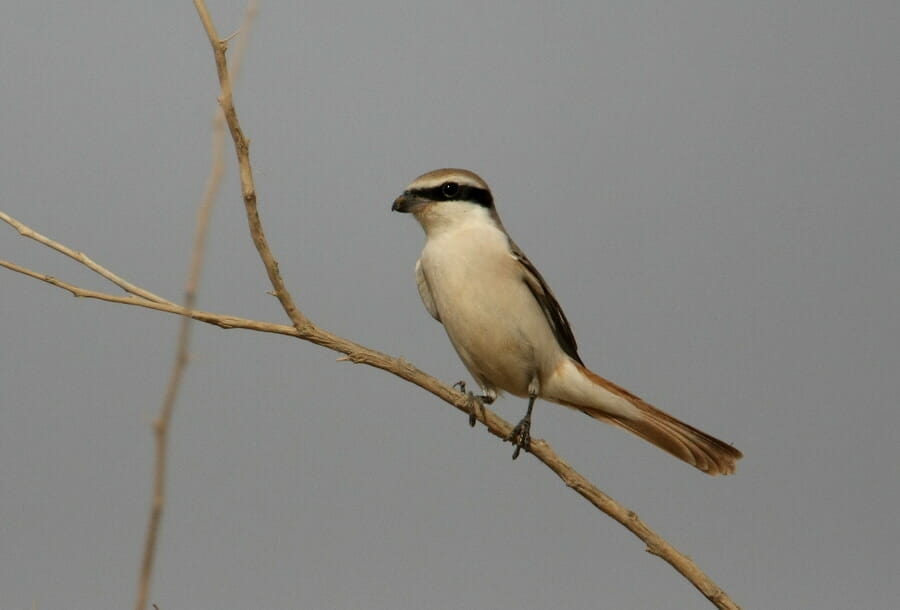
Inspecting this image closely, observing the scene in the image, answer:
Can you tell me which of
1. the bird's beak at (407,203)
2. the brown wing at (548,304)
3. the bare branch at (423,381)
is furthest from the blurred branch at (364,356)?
the bird's beak at (407,203)

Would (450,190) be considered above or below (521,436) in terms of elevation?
above

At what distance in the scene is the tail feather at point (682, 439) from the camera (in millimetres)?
2686

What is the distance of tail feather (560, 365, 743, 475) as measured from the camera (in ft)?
8.81

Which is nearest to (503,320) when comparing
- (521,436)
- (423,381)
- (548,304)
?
(548,304)

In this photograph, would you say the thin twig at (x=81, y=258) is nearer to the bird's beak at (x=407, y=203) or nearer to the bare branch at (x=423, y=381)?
the bare branch at (x=423, y=381)

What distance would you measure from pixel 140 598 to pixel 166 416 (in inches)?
7.8

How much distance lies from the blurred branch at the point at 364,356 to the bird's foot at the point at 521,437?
0.02m

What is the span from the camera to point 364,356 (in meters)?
2.13

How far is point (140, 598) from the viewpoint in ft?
3.26

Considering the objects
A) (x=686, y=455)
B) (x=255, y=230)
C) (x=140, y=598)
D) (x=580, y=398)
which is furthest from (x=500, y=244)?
(x=140, y=598)

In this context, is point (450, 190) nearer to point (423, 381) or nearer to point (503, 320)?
point (503, 320)

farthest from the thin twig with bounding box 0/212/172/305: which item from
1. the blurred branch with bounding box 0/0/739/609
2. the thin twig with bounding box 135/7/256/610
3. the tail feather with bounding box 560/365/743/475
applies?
the tail feather with bounding box 560/365/743/475

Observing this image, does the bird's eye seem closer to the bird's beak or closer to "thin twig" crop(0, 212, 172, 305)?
the bird's beak

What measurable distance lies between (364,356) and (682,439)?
39.5 inches
